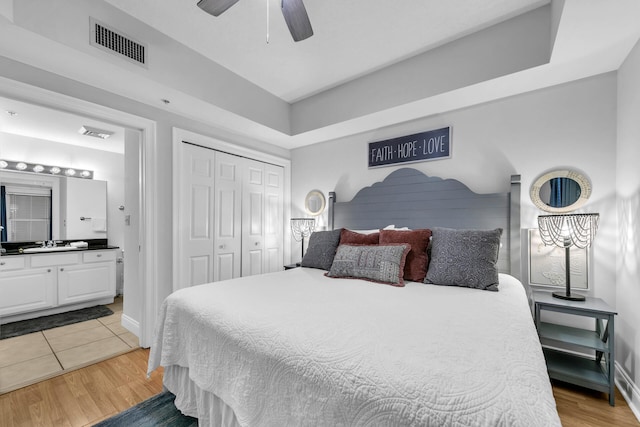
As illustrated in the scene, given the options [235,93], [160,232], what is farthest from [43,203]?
[235,93]

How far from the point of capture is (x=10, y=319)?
10.8 ft

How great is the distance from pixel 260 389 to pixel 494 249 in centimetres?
178

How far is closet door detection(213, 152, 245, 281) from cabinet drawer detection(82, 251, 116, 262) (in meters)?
1.99

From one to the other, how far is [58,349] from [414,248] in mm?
3342

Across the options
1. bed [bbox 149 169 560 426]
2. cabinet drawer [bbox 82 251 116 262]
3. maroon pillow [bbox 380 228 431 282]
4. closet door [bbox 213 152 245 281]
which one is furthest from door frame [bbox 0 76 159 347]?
maroon pillow [bbox 380 228 431 282]

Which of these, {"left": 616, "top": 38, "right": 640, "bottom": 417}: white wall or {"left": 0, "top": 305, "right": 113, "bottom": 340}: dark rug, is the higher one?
{"left": 616, "top": 38, "right": 640, "bottom": 417}: white wall

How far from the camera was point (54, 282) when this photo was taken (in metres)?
3.55

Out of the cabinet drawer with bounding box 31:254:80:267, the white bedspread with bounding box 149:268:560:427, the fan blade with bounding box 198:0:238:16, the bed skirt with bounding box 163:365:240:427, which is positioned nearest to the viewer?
the white bedspread with bounding box 149:268:560:427

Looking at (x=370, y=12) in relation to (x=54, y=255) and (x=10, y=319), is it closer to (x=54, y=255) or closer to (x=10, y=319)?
(x=54, y=255)

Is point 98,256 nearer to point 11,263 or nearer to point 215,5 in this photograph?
point 11,263

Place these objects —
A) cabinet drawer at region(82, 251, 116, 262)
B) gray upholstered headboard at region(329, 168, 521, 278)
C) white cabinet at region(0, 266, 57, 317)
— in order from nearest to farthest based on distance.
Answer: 1. gray upholstered headboard at region(329, 168, 521, 278)
2. white cabinet at region(0, 266, 57, 317)
3. cabinet drawer at region(82, 251, 116, 262)

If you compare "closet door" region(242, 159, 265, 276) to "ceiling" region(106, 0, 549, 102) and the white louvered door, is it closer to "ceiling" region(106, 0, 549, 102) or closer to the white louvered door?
the white louvered door

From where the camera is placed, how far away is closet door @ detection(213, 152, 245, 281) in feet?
10.7

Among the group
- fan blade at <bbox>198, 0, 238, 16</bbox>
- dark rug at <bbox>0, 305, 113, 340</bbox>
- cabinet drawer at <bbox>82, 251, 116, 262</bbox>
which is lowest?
dark rug at <bbox>0, 305, 113, 340</bbox>
